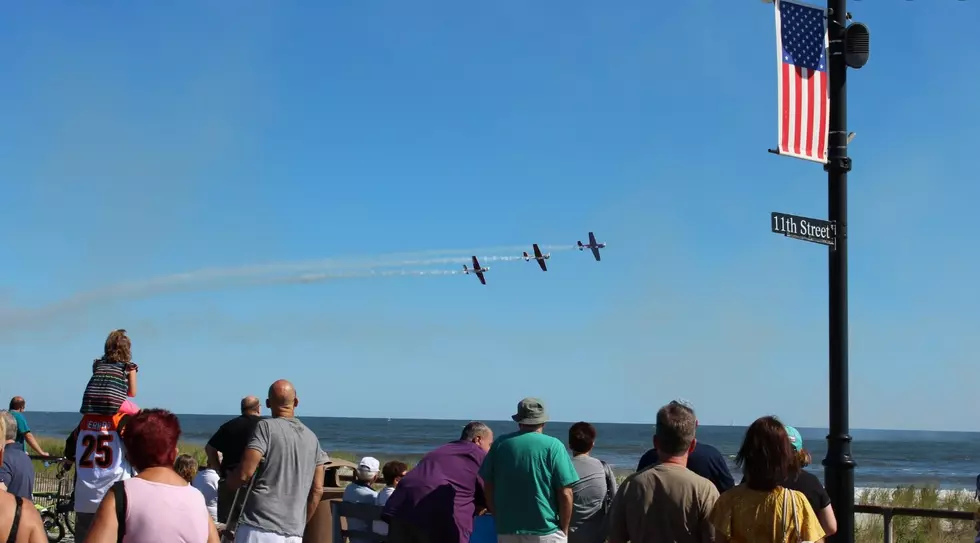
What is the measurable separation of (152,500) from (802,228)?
5.02 metres

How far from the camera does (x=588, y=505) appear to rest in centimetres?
662

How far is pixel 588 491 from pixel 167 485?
339 cm

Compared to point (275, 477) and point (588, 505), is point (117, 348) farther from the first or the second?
point (588, 505)

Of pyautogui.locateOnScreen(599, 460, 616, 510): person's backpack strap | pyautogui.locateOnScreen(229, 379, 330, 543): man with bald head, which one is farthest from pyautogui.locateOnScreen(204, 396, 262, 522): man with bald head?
pyautogui.locateOnScreen(599, 460, 616, 510): person's backpack strap

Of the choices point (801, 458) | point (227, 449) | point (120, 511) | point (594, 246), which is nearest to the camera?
point (120, 511)

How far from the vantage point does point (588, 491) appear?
21.7ft

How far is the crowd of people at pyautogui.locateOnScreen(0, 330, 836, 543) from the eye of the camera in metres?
4.42

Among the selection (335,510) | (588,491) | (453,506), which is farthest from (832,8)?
(335,510)

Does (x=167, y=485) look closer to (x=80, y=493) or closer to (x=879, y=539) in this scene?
(x=80, y=493)

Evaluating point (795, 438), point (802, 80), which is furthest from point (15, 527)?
point (802, 80)

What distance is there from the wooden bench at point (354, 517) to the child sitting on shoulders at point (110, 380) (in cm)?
155

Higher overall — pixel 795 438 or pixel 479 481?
pixel 795 438

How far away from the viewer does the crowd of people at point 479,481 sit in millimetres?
4422

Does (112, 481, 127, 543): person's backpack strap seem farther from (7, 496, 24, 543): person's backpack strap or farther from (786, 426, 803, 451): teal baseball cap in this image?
(786, 426, 803, 451): teal baseball cap
